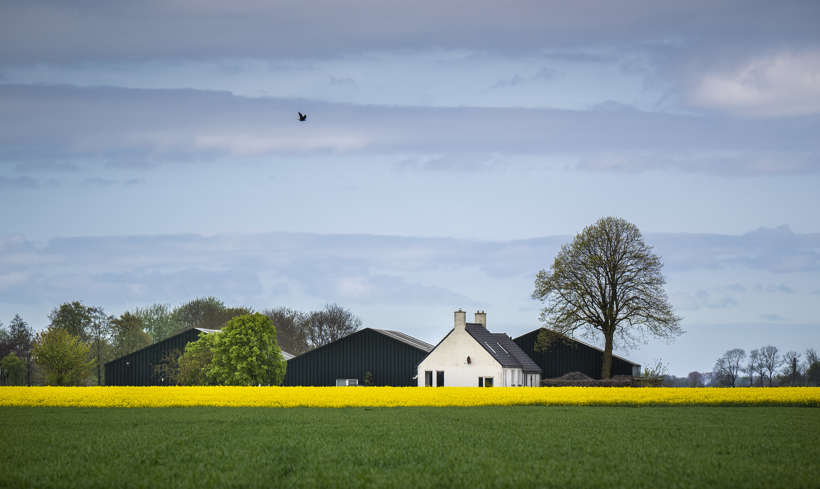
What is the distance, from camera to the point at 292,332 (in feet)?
357

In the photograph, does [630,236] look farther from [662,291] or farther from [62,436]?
[62,436]

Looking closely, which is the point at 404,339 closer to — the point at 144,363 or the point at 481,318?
the point at 481,318

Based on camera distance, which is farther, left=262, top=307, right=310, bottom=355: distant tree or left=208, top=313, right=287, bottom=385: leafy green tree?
left=262, top=307, right=310, bottom=355: distant tree

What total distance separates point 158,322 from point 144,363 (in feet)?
179

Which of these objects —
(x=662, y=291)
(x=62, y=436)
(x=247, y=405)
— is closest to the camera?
(x=62, y=436)

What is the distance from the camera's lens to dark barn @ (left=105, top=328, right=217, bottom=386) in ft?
218

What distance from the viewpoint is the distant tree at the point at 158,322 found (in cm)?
11756

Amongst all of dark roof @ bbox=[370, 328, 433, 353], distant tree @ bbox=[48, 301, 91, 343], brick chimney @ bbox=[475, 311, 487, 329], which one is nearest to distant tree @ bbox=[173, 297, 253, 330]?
distant tree @ bbox=[48, 301, 91, 343]

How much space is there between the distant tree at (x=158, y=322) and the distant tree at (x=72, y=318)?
1696cm

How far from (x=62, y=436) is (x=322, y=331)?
87.2 metres

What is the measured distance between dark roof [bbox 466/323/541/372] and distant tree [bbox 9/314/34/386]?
202 ft

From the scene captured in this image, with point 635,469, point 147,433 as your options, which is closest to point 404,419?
point 147,433

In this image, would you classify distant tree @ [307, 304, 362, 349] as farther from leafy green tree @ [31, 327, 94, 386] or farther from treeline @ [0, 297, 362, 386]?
leafy green tree @ [31, 327, 94, 386]

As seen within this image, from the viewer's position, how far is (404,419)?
24.3 metres
